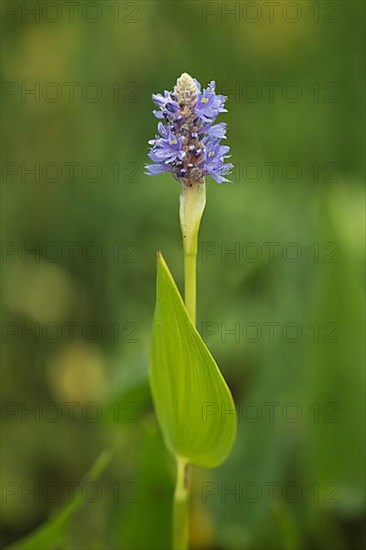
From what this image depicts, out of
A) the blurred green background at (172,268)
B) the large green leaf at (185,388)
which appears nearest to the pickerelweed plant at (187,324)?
the large green leaf at (185,388)

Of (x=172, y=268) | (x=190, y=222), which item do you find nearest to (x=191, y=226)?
(x=190, y=222)

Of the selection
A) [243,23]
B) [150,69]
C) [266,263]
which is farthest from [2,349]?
[243,23]

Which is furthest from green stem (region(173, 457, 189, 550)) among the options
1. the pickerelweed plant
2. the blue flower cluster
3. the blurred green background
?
the blue flower cluster

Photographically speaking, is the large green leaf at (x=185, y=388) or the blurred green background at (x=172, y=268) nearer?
the large green leaf at (x=185, y=388)

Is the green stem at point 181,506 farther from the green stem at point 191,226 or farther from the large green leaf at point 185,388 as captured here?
the green stem at point 191,226

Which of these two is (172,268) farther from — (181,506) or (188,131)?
(188,131)

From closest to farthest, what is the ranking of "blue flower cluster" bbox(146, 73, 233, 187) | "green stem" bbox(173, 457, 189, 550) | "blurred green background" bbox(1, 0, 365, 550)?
"blue flower cluster" bbox(146, 73, 233, 187) → "green stem" bbox(173, 457, 189, 550) → "blurred green background" bbox(1, 0, 365, 550)

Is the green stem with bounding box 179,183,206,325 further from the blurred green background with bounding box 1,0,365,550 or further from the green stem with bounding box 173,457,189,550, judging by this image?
the blurred green background with bounding box 1,0,365,550

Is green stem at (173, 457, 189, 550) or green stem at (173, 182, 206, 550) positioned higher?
green stem at (173, 182, 206, 550)
